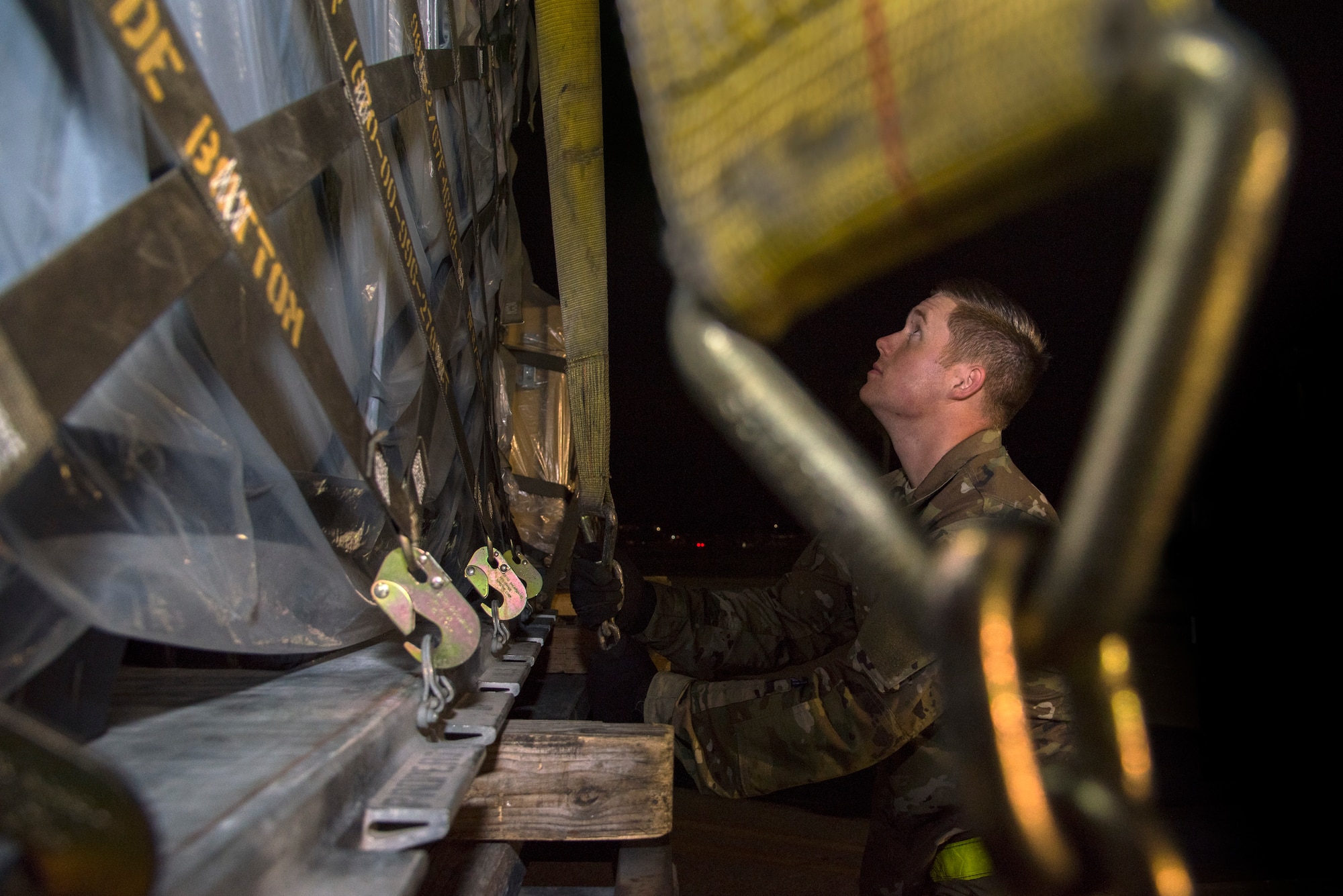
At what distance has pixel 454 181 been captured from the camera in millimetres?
2008

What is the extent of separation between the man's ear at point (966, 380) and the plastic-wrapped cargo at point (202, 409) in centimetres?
159

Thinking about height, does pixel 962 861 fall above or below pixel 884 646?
below

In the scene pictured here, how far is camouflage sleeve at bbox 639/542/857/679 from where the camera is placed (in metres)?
2.52

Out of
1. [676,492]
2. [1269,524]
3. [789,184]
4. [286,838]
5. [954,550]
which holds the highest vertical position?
[789,184]

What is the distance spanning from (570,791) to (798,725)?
2.52ft

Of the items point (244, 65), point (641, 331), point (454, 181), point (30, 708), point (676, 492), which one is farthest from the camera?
point (676, 492)

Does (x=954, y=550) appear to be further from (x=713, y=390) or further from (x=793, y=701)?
(x=793, y=701)

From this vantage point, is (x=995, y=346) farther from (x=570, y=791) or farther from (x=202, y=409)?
(x=202, y=409)

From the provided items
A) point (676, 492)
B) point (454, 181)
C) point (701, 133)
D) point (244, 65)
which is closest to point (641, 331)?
point (454, 181)

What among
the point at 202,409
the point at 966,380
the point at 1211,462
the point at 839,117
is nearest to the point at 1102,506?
the point at 839,117

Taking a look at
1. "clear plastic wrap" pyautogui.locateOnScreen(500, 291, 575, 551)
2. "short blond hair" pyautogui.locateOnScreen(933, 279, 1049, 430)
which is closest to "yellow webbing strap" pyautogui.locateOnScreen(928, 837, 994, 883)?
"short blond hair" pyautogui.locateOnScreen(933, 279, 1049, 430)

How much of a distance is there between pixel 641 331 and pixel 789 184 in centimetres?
759

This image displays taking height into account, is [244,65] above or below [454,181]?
above

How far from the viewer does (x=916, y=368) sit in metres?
2.48
